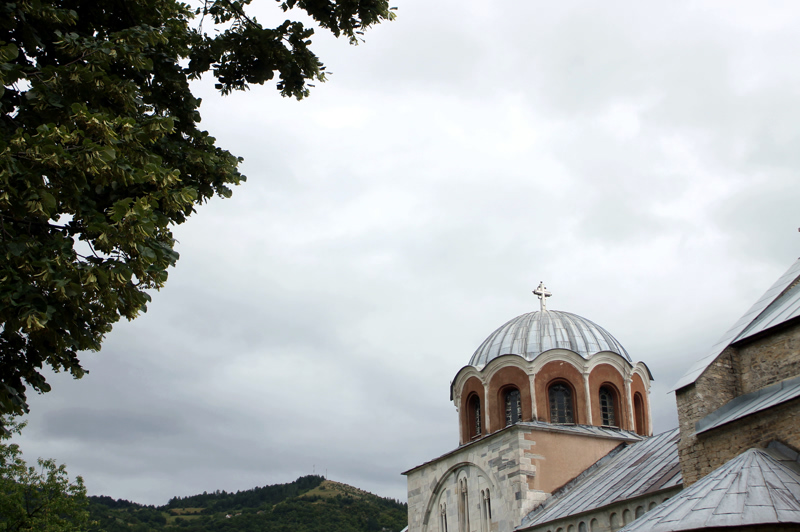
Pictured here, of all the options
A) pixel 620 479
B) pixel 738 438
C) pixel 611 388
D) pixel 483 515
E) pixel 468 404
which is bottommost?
pixel 483 515

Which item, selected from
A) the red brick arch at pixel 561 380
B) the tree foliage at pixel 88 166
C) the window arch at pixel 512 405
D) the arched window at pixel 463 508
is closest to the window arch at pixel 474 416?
the window arch at pixel 512 405

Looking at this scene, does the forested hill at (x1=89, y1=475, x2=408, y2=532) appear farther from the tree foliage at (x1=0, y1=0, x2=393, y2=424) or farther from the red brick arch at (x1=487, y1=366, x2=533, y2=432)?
the tree foliage at (x1=0, y1=0, x2=393, y2=424)

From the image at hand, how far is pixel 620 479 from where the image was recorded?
46.6 ft

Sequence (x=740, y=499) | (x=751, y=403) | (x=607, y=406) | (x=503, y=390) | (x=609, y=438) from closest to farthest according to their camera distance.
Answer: (x=740, y=499)
(x=751, y=403)
(x=609, y=438)
(x=607, y=406)
(x=503, y=390)

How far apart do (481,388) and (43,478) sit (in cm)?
1260

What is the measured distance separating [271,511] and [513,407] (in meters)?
35.9

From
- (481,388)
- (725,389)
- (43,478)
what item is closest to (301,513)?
(43,478)

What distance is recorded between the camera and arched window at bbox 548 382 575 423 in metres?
17.8

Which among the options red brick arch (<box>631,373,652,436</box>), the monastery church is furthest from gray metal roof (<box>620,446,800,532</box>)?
red brick arch (<box>631,373,652,436</box>)

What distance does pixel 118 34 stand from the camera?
5.57 m

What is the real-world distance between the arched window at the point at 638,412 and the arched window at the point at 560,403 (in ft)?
6.81

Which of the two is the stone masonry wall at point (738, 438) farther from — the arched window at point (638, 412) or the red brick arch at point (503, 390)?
the arched window at point (638, 412)

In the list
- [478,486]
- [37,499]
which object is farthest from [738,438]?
[37,499]

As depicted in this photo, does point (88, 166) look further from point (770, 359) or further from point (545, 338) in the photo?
point (545, 338)
